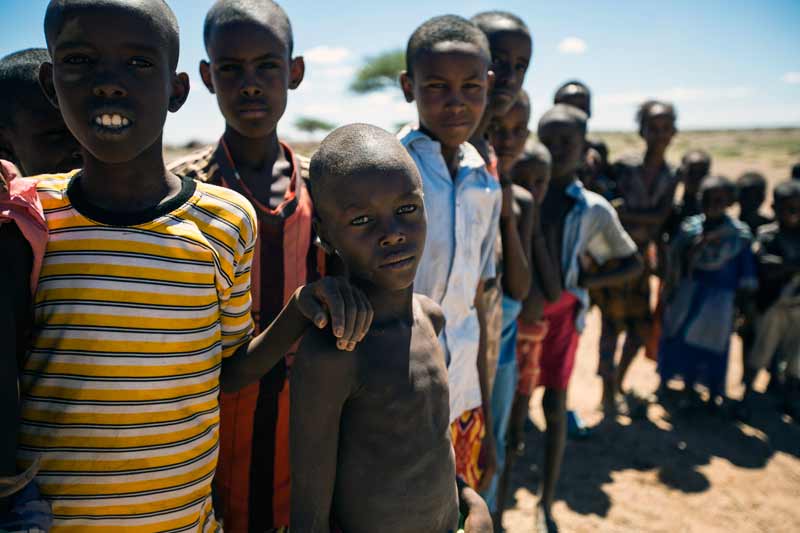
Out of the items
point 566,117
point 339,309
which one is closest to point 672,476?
point 566,117

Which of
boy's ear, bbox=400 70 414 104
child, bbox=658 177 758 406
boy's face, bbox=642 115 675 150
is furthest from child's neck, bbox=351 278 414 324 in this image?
boy's face, bbox=642 115 675 150

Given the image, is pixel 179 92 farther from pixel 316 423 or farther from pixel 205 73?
pixel 316 423

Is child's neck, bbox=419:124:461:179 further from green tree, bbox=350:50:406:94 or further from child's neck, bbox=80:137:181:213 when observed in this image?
green tree, bbox=350:50:406:94

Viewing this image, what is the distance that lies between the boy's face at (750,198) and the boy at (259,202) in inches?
203

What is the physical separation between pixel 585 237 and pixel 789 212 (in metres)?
2.53

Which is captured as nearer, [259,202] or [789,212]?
[259,202]

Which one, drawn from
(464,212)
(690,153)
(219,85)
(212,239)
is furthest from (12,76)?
(690,153)

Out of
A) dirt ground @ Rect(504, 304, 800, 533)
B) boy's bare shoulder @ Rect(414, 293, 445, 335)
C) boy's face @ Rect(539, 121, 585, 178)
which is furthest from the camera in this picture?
dirt ground @ Rect(504, 304, 800, 533)

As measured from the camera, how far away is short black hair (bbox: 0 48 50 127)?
167cm

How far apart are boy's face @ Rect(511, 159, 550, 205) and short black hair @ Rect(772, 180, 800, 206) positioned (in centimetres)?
273

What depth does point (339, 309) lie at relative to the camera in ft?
4.04

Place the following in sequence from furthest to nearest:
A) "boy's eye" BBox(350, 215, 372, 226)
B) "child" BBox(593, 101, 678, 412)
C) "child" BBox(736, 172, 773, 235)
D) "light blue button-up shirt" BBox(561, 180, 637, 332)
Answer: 1. "child" BBox(736, 172, 773, 235)
2. "child" BBox(593, 101, 678, 412)
3. "light blue button-up shirt" BBox(561, 180, 637, 332)
4. "boy's eye" BBox(350, 215, 372, 226)

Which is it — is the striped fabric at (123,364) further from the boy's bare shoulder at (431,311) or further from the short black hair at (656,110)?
the short black hair at (656,110)

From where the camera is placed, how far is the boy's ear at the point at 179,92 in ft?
4.61
